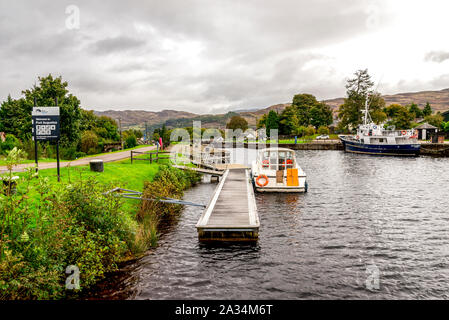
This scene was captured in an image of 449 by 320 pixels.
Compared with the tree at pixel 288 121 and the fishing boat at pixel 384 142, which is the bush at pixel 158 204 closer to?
the fishing boat at pixel 384 142

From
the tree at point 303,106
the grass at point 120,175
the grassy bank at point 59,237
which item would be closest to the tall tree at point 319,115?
the tree at point 303,106

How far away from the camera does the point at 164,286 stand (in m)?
9.02

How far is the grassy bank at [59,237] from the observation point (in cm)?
685

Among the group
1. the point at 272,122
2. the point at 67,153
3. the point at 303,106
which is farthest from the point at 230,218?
the point at 303,106

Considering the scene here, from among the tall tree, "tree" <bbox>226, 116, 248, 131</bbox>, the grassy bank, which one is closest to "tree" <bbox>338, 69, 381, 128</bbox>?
the tall tree

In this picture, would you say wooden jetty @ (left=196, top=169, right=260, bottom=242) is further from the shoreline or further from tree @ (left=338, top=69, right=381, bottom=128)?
tree @ (left=338, top=69, right=381, bottom=128)

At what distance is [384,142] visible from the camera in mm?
60000

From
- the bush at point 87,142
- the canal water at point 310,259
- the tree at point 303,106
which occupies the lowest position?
the canal water at point 310,259

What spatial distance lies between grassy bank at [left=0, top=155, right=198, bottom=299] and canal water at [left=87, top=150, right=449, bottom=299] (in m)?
0.76

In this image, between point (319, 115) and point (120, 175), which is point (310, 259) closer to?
point (120, 175)

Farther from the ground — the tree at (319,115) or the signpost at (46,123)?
the tree at (319,115)

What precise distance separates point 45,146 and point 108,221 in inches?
994

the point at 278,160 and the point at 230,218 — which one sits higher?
the point at 278,160

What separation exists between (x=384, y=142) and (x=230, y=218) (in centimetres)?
5730
